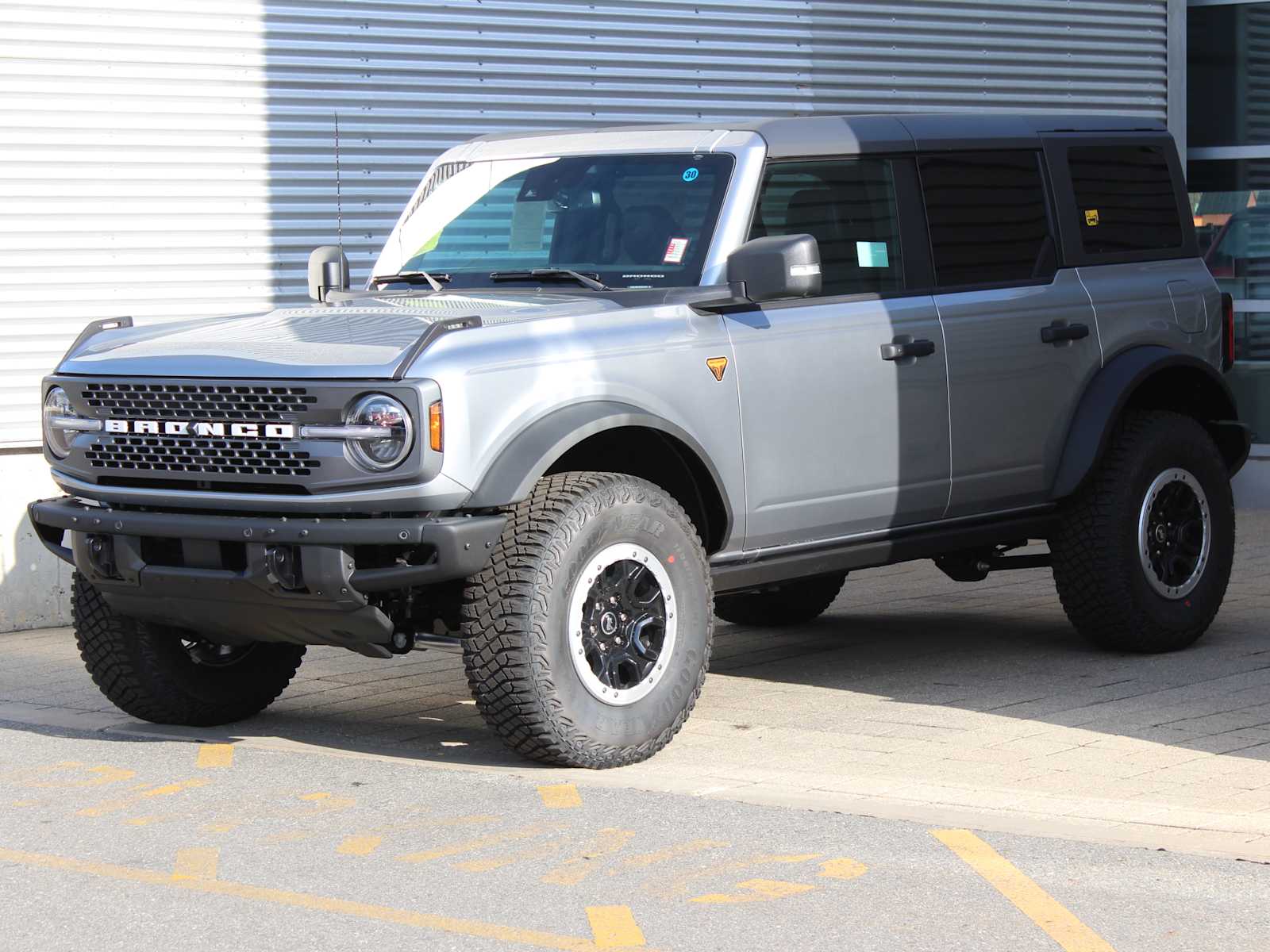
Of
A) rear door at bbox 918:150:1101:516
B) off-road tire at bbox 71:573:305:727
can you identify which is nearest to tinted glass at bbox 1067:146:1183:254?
rear door at bbox 918:150:1101:516

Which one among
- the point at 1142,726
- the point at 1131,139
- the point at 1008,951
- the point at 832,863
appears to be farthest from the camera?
the point at 1131,139

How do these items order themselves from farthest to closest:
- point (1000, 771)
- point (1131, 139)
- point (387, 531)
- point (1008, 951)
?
point (1131, 139), point (1000, 771), point (387, 531), point (1008, 951)

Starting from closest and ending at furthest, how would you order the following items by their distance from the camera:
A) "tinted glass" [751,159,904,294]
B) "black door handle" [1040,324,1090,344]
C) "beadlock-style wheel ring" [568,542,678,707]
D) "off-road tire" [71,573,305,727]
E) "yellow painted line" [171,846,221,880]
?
1. "yellow painted line" [171,846,221,880]
2. "beadlock-style wheel ring" [568,542,678,707]
3. "off-road tire" [71,573,305,727]
4. "tinted glass" [751,159,904,294]
5. "black door handle" [1040,324,1090,344]

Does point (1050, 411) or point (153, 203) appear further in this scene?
point (153, 203)

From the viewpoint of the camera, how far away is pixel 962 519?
311 inches

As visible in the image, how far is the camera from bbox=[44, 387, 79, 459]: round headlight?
6.88m

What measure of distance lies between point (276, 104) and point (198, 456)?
537 centimetres

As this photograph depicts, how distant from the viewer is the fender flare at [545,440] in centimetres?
618

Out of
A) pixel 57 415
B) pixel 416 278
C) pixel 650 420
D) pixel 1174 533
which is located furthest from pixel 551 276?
pixel 1174 533

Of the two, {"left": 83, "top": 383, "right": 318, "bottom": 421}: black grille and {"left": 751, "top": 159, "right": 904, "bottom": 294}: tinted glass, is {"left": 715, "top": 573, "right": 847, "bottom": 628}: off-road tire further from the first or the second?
{"left": 83, "top": 383, "right": 318, "bottom": 421}: black grille

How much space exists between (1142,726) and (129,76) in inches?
257

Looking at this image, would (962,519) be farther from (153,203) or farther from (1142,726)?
(153,203)

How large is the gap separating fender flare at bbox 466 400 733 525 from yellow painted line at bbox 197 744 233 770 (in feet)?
4.60

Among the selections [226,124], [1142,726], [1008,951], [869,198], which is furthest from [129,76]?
[1008,951]
